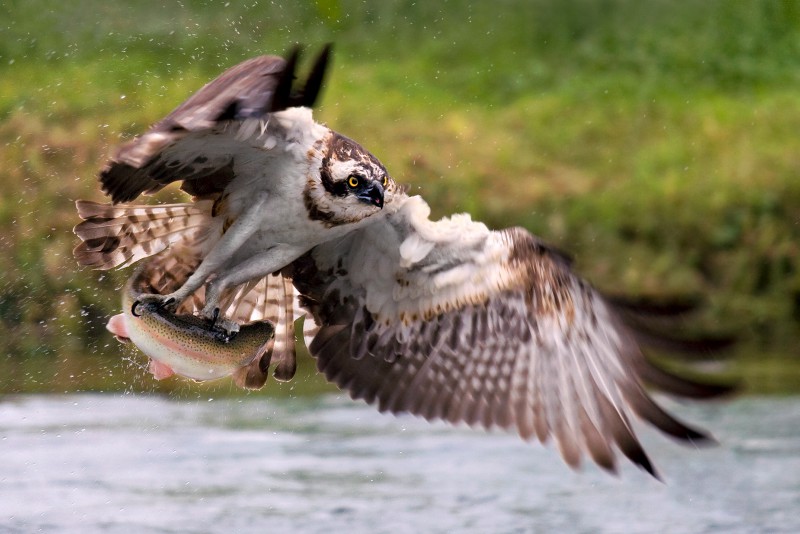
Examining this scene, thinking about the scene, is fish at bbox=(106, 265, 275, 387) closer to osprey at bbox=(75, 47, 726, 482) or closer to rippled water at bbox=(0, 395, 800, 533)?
osprey at bbox=(75, 47, 726, 482)

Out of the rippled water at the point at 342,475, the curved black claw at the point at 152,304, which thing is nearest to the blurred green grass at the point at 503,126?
the rippled water at the point at 342,475

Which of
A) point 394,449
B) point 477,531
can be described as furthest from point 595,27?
point 477,531

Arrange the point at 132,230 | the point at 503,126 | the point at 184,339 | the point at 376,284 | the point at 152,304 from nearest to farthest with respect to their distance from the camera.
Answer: the point at 184,339 → the point at 152,304 → the point at 132,230 → the point at 376,284 → the point at 503,126

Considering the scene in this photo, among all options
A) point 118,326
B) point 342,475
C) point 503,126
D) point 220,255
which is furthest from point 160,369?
point 503,126

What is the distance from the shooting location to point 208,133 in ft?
15.3

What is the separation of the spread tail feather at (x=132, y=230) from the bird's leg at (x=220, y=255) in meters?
0.18

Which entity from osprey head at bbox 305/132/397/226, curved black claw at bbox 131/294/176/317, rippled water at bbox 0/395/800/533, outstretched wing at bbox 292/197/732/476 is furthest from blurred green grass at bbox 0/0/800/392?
osprey head at bbox 305/132/397/226

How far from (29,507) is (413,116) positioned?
6693 mm

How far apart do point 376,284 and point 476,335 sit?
47cm

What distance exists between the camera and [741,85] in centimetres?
1316

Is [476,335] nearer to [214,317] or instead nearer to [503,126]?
[214,317]

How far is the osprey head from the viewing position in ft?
15.8

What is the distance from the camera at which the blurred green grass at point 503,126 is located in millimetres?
9289

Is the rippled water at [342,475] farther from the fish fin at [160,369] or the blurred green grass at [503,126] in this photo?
the fish fin at [160,369]
